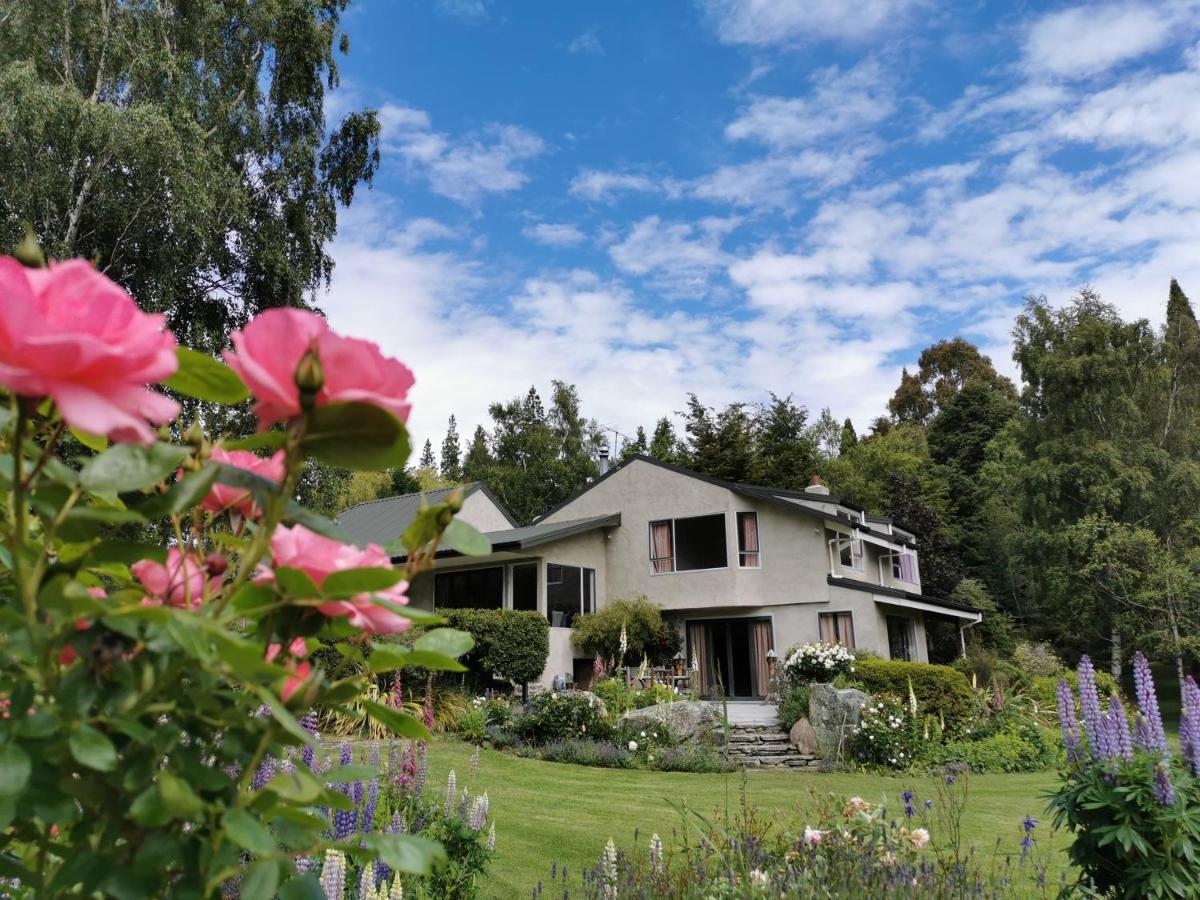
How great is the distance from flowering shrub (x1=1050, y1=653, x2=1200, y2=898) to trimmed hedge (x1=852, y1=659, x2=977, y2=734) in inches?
438

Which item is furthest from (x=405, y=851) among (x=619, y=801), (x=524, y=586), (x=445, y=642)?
(x=524, y=586)

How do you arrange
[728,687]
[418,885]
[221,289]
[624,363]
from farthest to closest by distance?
1. [624,363]
2. [728,687]
3. [221,289]
4. [418,885]

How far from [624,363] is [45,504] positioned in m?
42.7

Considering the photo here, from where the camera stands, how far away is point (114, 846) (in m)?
0.81

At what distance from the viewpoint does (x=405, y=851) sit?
836mm

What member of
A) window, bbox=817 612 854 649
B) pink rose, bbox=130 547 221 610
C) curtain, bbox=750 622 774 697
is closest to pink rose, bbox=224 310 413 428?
pink rose, bbox=130 547 221 610

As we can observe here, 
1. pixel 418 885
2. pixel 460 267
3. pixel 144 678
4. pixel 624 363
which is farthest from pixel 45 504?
pixel 624 363

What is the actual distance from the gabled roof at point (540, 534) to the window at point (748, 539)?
346 cm

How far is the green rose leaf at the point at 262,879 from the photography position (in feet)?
2.54

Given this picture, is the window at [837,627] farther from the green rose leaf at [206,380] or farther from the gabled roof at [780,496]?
the green rose leaf at [206,380]

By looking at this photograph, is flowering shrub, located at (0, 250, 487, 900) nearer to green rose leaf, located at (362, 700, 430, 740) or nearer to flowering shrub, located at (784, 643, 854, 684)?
green rose leaf, located at (362, 700, 430, 740)

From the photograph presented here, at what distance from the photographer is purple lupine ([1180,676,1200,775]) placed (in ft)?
10.9

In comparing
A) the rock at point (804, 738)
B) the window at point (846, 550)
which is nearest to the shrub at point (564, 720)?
the rock at point (804, 738)

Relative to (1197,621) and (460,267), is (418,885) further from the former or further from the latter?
(1197,621)
